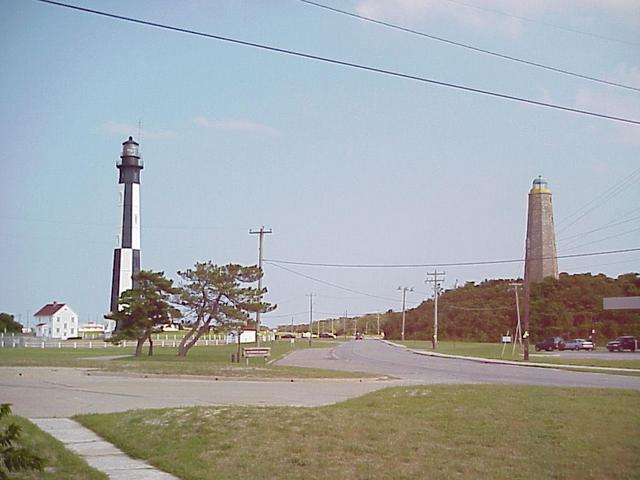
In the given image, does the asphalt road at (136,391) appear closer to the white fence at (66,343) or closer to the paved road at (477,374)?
the paved road at (477,374)

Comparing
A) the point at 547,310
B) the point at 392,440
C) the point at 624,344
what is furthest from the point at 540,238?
the point at 392,440

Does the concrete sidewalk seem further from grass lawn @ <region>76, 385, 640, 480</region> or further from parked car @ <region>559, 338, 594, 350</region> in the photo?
parked car @ <region>559, 338, 594, 350</region>

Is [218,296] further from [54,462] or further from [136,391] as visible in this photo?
[54,462]

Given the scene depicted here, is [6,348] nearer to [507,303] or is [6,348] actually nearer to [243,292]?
[243,292]

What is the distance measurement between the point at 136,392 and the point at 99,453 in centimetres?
1131

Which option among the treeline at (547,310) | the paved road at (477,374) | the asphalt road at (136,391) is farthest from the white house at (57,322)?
the treeline at (547,310)

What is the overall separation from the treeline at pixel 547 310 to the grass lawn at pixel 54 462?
38.5 meters

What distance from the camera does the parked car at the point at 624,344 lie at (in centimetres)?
6209

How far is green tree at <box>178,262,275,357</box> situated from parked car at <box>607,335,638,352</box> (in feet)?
95.4

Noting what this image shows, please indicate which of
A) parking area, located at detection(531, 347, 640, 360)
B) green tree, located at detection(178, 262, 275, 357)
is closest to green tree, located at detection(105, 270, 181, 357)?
green tree, located at detection(178, 262, 275, 357)

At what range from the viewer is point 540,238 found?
2132 inches

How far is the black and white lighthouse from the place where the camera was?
54.6m

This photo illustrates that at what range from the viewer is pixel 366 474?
972 cm

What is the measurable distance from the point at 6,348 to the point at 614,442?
31198 mm
